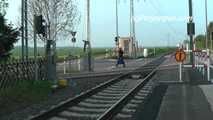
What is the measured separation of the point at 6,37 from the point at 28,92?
3143 mm

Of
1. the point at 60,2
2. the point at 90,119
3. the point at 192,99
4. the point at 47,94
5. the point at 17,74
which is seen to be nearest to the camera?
the point at 90,119

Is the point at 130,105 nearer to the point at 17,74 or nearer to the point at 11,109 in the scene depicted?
the point at 11,109

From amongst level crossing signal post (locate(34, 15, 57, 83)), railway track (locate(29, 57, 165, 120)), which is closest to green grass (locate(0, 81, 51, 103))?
railway track (locate(29, 57, 165, 120))

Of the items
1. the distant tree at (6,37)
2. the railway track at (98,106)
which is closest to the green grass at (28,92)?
the distant tree at (6,37)

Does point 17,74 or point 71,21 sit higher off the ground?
point 71,21

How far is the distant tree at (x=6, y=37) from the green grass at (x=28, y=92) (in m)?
1.62

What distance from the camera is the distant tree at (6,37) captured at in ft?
87.3

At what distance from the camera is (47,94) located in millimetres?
26109

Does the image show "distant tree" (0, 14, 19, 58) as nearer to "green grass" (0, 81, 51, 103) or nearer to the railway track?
"green grass" (0, 81, 51, 103)

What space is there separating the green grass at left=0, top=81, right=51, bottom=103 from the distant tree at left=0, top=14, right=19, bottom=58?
1620 millimetres

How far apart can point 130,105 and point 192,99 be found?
9.29ft

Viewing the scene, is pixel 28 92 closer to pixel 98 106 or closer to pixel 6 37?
pixel 6 37

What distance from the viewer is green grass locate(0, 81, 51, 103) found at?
916 inches

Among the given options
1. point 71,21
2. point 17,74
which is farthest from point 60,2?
point 17,74
